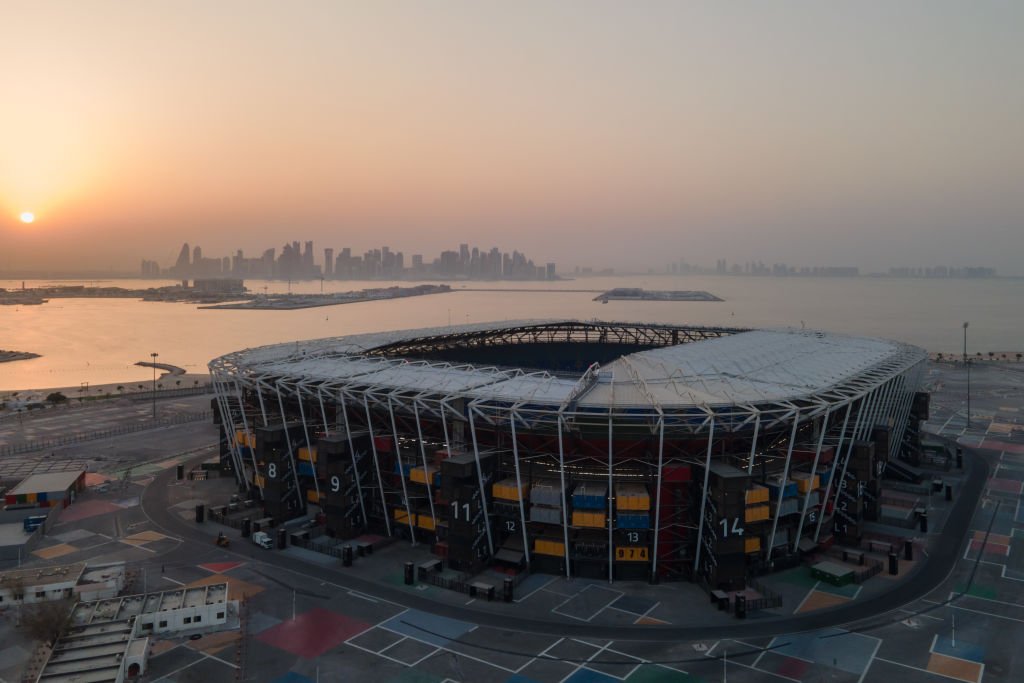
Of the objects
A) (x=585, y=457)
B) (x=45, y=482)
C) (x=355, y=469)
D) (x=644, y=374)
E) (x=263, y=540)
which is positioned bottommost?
(x=263, y=540)

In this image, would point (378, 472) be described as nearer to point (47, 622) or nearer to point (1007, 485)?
point (47, 622)

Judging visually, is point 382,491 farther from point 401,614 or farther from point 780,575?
point 780,575

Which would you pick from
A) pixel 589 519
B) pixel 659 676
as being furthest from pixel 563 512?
pixel 659 676

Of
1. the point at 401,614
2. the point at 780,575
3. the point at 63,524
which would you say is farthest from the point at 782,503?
the point at 63,524

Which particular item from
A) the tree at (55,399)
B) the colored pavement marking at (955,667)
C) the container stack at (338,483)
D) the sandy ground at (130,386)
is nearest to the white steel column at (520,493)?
the container stack at (338,483)

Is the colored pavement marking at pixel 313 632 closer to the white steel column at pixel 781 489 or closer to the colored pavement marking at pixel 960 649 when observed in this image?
the white steel column at pixel 781 489

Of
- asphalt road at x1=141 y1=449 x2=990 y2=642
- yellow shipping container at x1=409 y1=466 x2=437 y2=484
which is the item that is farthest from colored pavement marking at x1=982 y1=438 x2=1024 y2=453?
yellow shipping container at x1=409 y1=466 x2=437 y2=484
